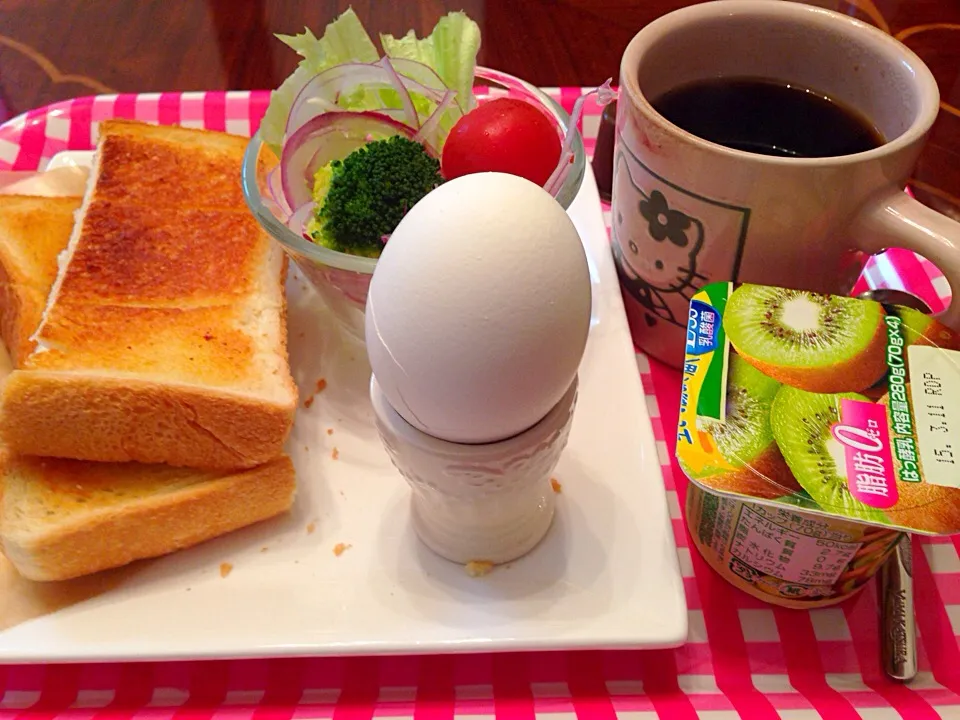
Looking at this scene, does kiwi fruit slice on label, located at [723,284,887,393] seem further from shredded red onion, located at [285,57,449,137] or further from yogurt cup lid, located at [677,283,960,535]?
shredded red onion, located at [285,57,449,137]

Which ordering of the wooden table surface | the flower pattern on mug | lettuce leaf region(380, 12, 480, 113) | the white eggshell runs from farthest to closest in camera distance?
the wooden table surface
lettuce leaf region(380, 12, 480, 113)
the flower pattern on mug
the white eggshell

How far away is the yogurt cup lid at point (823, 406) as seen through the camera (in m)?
0.54

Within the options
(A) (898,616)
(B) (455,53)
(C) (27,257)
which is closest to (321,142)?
(B) (455,53)

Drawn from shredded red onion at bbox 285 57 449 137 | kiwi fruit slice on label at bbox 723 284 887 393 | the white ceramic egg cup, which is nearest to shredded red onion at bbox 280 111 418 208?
shredded red onion at bbox 285 57 449 137

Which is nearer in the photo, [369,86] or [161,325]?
[161,325]

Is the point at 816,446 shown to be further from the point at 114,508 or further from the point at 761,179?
the point at 114,508

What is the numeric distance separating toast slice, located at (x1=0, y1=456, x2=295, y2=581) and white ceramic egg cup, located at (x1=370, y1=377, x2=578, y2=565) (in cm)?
15

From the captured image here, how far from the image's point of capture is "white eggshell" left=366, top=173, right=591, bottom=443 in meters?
0.49

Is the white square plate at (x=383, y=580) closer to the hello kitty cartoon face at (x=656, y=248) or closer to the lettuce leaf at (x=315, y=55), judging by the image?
the hello kitty cartoon face at (x=656, y=248)

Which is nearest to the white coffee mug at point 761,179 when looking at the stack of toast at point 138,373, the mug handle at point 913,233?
the mug handle at point 913,233

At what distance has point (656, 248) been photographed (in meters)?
0.81

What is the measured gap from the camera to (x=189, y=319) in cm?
82

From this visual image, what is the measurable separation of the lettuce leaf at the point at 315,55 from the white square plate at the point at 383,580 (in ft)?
1.26

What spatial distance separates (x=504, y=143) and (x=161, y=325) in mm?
391
